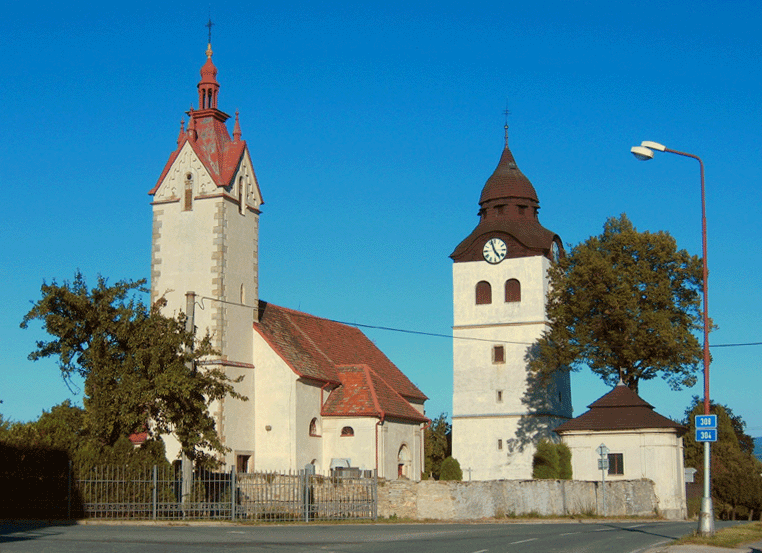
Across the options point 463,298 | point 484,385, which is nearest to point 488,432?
point 484,385

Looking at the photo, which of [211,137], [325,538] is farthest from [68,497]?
[211,137]

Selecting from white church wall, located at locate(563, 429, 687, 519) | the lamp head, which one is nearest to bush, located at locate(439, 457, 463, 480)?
white church wall, located at locate(563, 429, 687, 519)

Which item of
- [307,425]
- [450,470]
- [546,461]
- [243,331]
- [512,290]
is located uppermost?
[512,290]

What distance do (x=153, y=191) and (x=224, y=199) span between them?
3879 millimetres

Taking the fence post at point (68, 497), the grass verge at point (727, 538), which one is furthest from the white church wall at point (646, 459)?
the fence post at point (68, 497)

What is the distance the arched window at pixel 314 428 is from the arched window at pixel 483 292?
1981 cm

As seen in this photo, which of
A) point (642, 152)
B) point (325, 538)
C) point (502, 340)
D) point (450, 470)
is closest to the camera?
point (325, 538)

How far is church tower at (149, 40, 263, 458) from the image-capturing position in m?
43.3

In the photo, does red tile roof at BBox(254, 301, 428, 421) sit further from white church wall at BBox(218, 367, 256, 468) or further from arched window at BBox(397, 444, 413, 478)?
white church wall at BBox(218, 367, 256, 468)

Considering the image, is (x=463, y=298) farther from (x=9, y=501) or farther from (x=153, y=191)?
(x=9, y=501)

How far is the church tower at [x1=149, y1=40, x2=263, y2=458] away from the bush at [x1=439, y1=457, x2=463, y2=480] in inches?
721

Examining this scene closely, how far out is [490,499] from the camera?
109ft

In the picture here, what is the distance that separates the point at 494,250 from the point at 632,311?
15180mm

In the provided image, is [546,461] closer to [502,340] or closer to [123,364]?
[502,340]
